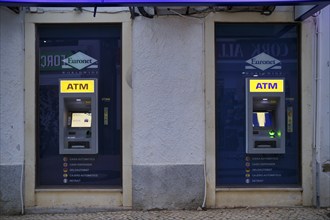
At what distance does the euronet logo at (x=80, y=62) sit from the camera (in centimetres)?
710

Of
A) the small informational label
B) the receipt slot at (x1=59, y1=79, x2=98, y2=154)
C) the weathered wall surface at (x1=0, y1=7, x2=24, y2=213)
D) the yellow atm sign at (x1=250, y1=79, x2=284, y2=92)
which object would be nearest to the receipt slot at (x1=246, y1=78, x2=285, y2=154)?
the yellow atm sign at (x1=250, y1=79, x2=284, y2=92)

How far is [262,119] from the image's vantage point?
7078 mm

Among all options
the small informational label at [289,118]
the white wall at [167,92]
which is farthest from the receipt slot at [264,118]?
the white wall at [167,92]

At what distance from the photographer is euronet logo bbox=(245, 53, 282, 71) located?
7172mm

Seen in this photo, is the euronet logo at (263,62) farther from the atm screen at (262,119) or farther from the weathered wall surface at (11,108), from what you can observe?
the weathered wall surface at (11,108)

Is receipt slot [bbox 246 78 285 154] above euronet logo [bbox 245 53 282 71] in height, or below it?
below

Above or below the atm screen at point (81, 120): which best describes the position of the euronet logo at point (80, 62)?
above

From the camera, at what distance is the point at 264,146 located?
704 centimetres

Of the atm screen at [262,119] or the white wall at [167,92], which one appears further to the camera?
the atm screen at [262,119]

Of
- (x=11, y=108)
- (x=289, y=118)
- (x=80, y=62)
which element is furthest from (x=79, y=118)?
(x=289, y=118)

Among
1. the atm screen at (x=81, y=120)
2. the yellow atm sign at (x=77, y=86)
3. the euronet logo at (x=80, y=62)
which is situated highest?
the euronet logo at (x=80, y=62)

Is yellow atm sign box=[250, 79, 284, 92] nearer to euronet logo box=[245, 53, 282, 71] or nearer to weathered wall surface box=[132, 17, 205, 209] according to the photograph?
euronet logo box=[245, 53, 282, 71]

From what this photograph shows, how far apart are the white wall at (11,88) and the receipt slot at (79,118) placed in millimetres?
640

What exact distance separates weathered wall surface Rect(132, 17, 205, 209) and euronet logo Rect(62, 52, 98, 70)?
715 mm
